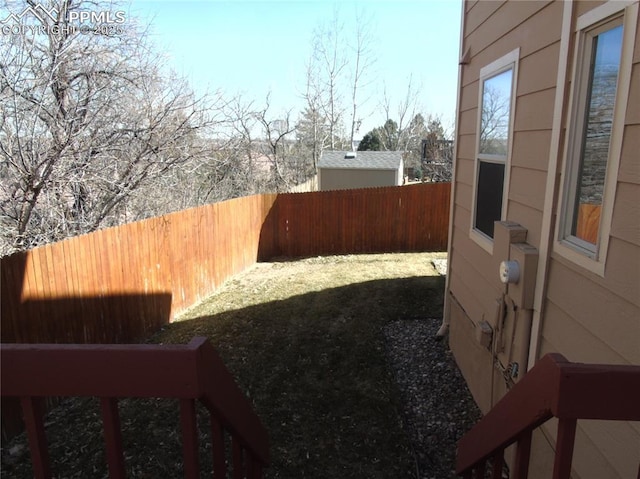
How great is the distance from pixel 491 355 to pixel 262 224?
278 inches

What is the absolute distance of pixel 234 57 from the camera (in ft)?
42.8

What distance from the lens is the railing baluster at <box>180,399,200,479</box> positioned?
3.56ft

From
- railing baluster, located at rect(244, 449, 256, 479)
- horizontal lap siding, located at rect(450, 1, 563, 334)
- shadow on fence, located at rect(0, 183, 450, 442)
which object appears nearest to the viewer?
railing baluster, located at rect(244, 449, 256, 479)

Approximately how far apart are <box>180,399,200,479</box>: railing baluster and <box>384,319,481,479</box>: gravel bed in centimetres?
211

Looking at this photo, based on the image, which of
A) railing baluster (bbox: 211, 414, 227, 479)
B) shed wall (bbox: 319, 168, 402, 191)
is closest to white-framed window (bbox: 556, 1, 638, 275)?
railing baluster (bbox: 211, 414, 227, 479)

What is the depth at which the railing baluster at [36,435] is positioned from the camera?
3.63 feet

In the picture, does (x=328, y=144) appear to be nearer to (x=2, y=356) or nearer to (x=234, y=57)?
(x=234, y=57)

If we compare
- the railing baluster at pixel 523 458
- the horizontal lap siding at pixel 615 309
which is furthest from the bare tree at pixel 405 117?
the railing baluster at pixel 523 458

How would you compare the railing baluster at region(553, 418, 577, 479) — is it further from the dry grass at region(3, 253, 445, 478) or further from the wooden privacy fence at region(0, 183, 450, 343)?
the wooden privacy fence at region(0, 183, 450, 343)

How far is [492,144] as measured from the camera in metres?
3.46

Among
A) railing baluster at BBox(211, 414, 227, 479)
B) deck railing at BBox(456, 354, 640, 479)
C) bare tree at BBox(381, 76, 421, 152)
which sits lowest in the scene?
railing baluster at BBox(211, 414, 227, 479)

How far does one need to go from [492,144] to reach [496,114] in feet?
0.77

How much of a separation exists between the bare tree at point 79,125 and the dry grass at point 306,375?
2173 mm

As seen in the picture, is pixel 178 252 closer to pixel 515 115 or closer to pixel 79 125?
pixel 79 125
